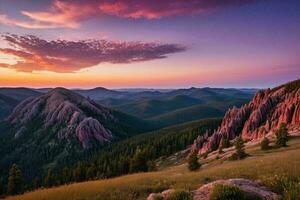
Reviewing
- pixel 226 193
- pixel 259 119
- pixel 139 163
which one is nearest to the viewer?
pixel 226 193

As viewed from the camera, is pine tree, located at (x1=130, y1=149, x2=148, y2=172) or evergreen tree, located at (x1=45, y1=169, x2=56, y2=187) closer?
pine tree, located at (x1=130, y1=149, x2=148, y2=172)

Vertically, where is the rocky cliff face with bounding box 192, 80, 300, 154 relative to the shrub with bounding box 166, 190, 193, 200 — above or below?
below

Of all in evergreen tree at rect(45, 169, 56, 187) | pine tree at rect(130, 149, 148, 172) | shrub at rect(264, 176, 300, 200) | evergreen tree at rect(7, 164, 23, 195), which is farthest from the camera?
evergreen tree at rect(45, 169, 56, 187)

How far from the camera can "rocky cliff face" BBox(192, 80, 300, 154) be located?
121 m

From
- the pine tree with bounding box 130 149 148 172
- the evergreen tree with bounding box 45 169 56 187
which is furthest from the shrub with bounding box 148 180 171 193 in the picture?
the evergreen tree with bounding box 45 169 56 187

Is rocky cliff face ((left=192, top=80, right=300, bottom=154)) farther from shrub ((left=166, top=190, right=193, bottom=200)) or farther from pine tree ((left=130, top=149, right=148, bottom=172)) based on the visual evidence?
shrub ((left=166, top=190, right=193, bottom=200))

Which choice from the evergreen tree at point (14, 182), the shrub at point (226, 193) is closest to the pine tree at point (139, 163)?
the evergreen tree at point (14, 182)

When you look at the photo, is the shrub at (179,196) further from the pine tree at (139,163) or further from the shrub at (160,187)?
the pine tree at (139,163)

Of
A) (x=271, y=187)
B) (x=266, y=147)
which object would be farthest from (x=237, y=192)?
(x=266, y=147)

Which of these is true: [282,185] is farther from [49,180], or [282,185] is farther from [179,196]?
[49,180]

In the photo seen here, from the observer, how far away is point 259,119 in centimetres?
14800

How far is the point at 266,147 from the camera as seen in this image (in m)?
64.1

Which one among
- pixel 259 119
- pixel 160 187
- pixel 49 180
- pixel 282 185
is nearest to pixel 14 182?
pixel 49 180

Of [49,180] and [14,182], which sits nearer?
[14,182]
